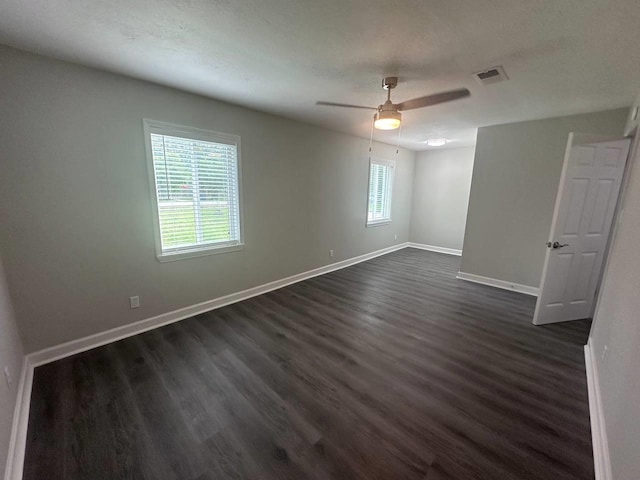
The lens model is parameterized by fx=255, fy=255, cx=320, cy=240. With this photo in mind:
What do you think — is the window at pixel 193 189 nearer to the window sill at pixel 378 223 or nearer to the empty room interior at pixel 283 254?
the empty room interior at pixel 283 254

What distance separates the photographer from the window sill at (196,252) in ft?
9.53

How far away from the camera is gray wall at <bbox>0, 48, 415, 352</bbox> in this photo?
2.07 metres

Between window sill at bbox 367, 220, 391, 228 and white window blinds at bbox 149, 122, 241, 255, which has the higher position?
white window blinds at bbox 149, 122, 241, 255

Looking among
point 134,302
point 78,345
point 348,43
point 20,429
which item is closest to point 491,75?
point 348,43

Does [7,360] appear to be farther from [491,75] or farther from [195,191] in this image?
[491,75]

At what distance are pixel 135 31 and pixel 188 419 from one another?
2701 millimetres

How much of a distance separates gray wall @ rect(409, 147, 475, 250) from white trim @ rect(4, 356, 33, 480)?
7.32m

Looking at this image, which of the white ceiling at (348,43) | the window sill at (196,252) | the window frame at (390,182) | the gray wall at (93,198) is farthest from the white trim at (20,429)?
the window frame at (390,182)

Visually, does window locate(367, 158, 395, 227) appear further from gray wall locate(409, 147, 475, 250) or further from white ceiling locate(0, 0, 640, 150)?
white ceiling locate(0, 0, 640, 150)

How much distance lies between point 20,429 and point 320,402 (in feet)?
6.24

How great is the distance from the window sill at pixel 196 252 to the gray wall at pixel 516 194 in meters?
3.99

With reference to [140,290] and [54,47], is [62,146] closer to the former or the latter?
[54,47]

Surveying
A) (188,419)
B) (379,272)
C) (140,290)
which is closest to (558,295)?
(379,272)

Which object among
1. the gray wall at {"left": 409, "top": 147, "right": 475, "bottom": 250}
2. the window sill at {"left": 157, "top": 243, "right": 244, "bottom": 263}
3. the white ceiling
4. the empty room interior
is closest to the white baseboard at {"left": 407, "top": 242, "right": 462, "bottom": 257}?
the gray wall at {"left": 409, "top": 147, "right": 475, "bottom": 250}
